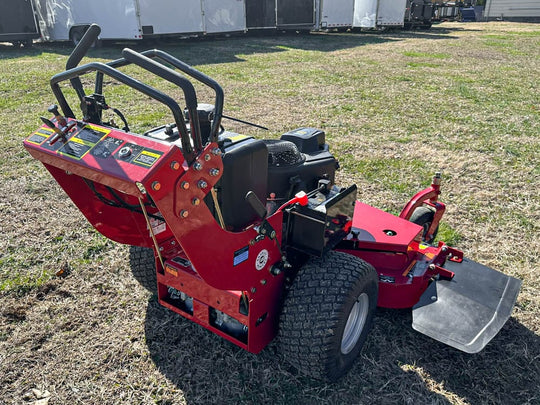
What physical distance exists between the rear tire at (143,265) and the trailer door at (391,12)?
22.3m

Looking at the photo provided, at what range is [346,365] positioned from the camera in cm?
279

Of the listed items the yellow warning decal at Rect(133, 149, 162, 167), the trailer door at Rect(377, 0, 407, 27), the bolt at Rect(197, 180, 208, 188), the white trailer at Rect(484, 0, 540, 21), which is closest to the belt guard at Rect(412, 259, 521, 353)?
the bolt at Rect(197, 180, 208, 188)

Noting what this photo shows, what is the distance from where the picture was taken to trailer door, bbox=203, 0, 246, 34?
57.0 ft

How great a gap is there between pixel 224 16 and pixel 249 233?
17338mm

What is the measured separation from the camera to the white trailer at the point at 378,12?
73.5 ft

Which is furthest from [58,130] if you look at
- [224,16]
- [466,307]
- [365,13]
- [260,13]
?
[365,13]

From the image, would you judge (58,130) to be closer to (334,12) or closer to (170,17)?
(170,17)

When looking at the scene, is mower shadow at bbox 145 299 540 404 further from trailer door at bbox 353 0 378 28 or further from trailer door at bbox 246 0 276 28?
trailer door at bbox 353 0 378 28

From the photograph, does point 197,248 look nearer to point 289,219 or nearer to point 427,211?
point 289,219

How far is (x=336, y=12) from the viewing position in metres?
22.0

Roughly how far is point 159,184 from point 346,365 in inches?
66.1

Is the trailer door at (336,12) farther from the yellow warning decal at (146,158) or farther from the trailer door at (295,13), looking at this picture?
the yellow warning decal at (146,158)

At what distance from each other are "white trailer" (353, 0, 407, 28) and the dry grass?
45.2ft

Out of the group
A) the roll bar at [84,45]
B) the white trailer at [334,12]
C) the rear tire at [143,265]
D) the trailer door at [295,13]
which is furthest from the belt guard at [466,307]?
the white trailer at [334,12]
